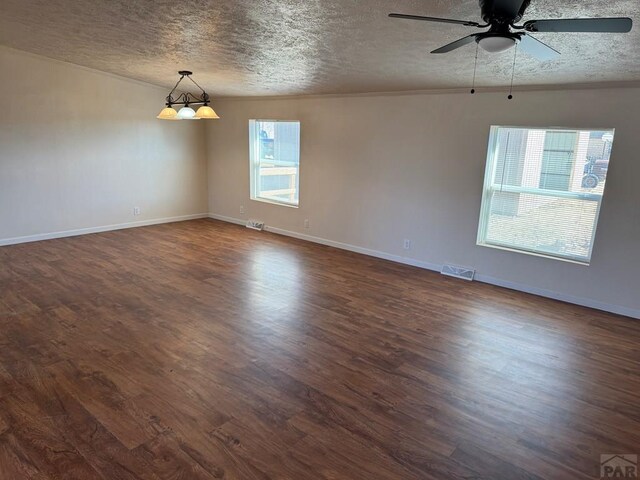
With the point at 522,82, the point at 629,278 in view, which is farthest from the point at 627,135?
the point at 629,278

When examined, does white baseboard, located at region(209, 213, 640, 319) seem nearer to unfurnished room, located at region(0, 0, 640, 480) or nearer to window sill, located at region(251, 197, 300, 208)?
unfurnished room, located at region(0, 0, 640, 480)

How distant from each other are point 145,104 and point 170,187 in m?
1.45

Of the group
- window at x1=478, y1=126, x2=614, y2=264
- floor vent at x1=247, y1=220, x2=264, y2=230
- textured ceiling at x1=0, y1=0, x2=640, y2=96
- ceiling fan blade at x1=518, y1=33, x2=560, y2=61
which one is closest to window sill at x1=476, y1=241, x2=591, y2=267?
window at x1=478, y1=126, x2=614, y2=264

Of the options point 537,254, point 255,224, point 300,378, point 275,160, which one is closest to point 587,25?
A: point 300,378

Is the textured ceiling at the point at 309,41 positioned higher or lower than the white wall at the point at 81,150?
higher

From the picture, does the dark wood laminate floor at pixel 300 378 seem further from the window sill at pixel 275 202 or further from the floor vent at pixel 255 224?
the floor vent at pixel 255 224

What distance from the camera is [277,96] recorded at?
6598 millimetres

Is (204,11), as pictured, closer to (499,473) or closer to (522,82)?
(522,82)

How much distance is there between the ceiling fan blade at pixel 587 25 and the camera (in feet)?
6.31

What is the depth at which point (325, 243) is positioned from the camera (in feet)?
21.2

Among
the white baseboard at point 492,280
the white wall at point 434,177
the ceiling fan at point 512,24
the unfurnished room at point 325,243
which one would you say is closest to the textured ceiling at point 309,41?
the unfurnished room at point 325,243

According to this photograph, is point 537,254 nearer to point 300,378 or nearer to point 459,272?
point 459,272

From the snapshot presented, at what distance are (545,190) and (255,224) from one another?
4.55 metres

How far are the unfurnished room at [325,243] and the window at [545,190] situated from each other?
2 cm
